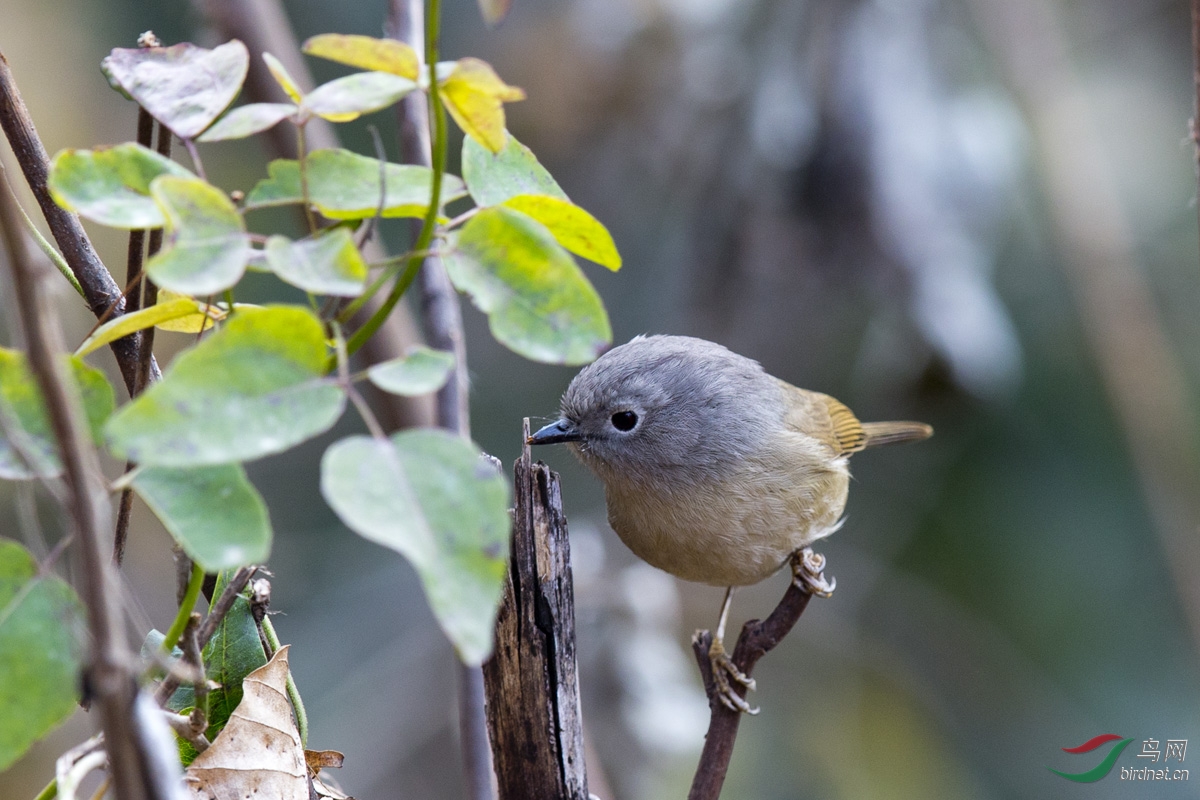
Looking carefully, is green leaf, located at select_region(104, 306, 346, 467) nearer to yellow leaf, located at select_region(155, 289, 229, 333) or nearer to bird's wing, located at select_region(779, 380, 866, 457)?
yellow leaf, located at select_region(155, 289, 229, 333)

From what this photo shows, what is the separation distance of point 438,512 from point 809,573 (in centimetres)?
220

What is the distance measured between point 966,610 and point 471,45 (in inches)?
168

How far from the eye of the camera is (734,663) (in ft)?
8.61

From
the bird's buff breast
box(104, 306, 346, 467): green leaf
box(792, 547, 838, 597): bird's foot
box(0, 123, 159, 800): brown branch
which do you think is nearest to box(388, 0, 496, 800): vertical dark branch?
the bird's buff breast

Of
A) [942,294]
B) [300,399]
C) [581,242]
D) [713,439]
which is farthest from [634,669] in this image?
[300,399]

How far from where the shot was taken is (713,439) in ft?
10.2

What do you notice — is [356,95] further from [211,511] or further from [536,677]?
[536,677]

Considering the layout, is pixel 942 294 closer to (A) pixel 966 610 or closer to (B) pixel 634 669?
(B) pixel 634 669

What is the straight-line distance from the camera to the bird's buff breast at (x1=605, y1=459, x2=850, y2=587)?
2.87 m

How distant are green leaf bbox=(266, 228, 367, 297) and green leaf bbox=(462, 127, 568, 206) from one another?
Answer: 255 mm

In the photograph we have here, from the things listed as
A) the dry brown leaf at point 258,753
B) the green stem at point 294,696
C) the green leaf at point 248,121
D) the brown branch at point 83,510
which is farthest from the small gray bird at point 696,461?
the brown branch at point 83,510

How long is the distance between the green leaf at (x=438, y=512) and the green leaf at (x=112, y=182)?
38 centimetres

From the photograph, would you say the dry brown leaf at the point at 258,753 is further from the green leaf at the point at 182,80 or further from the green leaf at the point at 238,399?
the green leaf at the point at 182,80

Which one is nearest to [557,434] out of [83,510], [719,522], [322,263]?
[719,522]
